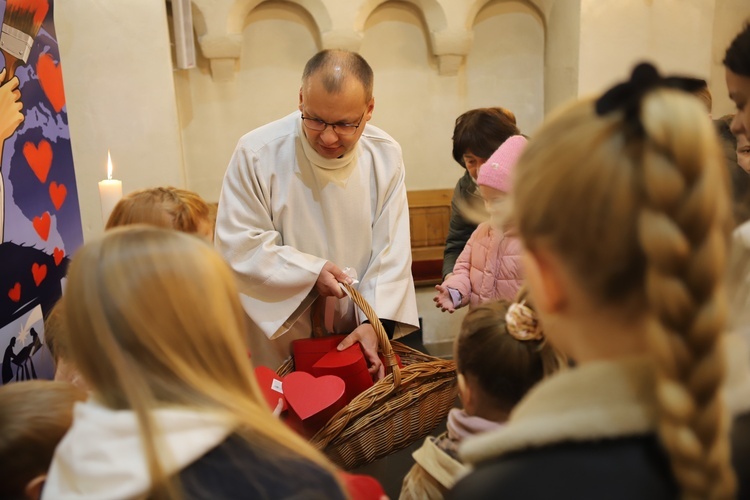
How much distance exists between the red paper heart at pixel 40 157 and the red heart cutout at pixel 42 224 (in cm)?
13

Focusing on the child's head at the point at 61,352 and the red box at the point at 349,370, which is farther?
the red box at the point at 349,370

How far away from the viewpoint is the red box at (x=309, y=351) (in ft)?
7.14

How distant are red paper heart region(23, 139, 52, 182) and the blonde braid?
2010 mm

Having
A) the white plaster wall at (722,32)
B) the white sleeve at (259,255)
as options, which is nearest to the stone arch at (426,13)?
the white plaster wall at (722,32)

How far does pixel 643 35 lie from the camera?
4.11 m

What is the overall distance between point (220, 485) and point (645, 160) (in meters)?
0.71

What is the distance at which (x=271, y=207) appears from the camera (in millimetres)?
2561

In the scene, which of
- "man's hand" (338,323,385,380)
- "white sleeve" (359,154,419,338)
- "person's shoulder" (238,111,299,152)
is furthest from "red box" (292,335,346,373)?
"person's shoulder" (238,111,299,152)

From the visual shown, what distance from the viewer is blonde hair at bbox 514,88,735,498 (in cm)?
62

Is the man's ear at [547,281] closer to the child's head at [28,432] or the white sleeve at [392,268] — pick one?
the child's head at [28,432]

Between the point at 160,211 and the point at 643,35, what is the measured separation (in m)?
3.50

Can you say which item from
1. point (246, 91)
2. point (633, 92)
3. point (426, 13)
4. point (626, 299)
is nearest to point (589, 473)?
point (626, 299)

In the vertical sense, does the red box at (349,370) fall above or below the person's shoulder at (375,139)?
below

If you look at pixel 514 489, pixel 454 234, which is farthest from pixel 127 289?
pixel 454 234
